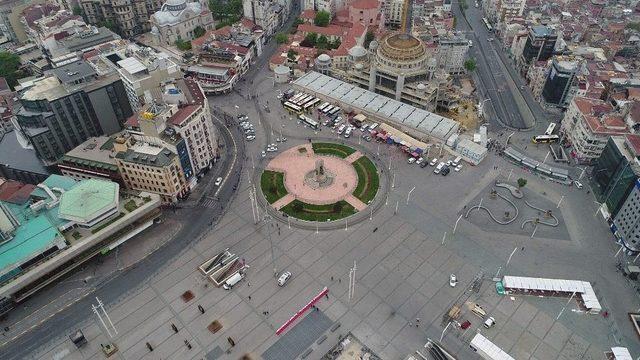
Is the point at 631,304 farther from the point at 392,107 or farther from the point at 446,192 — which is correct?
the point at 392,107

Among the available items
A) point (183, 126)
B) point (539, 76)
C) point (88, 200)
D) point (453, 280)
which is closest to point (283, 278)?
point (453, 280)

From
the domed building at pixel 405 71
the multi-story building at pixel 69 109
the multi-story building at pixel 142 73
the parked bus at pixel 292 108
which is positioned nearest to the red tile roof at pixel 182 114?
the multi-story building at pixel 142 73

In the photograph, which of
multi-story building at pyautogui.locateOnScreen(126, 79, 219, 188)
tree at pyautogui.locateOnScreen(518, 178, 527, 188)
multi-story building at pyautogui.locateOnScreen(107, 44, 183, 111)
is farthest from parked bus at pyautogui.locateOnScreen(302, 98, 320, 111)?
tree at pyautogui.locateOnScreen(518, 178, 527, 188)

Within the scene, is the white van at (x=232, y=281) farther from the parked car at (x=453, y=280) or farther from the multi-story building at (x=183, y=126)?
the parked car at (x=453, y=280)

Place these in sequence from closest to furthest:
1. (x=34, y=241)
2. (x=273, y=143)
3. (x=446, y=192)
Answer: (x=34, y=241) → (x=446, y=192) → (x=273, y=143)

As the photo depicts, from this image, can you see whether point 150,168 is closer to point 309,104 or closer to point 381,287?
point 309,104

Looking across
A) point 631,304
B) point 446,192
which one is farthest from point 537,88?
point 631,304

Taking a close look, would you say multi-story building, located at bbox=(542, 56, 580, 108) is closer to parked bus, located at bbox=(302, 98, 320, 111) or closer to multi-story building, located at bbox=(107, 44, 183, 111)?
parked bus, located at bbox=(302, 98, 320, 111)
